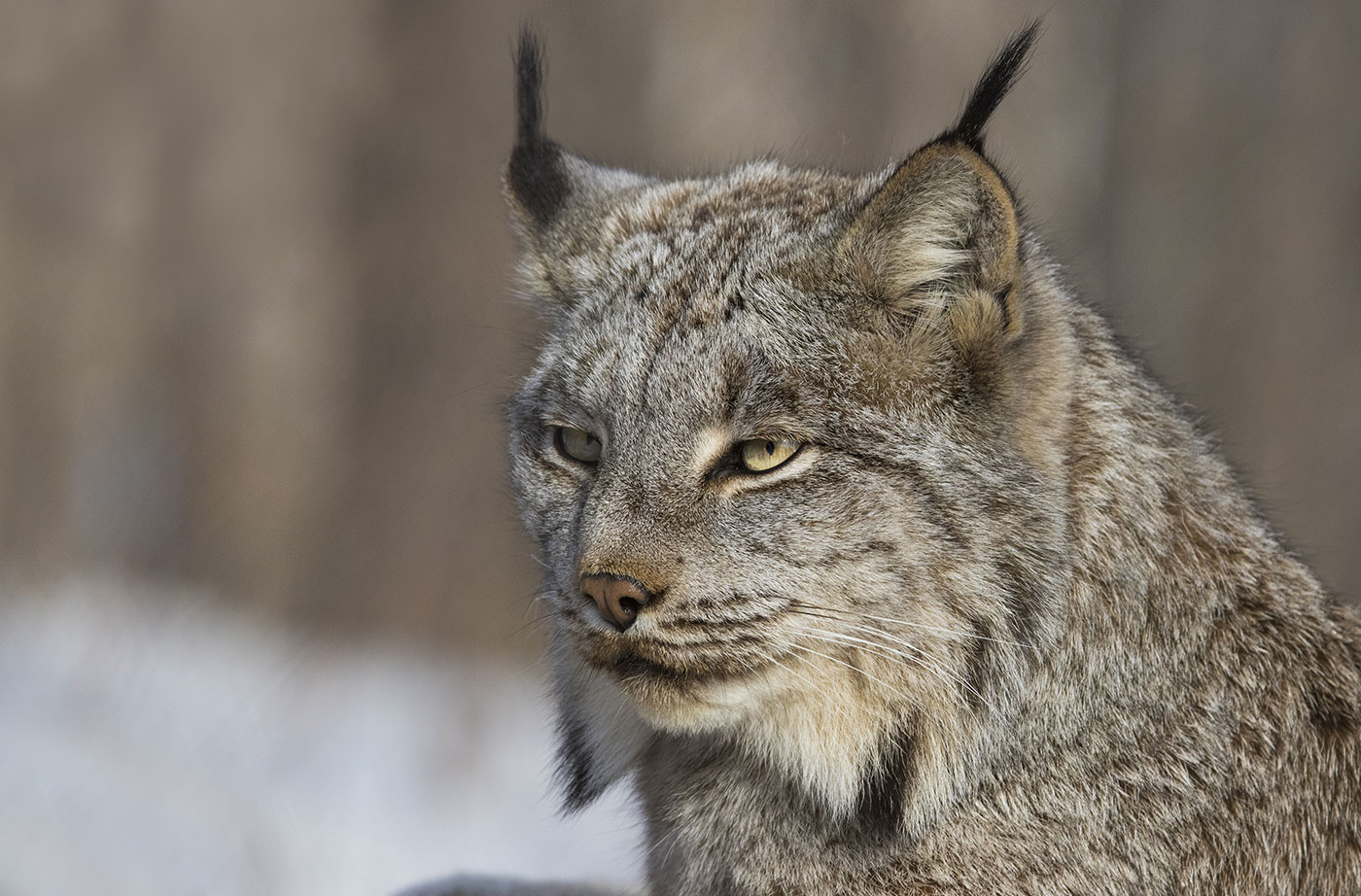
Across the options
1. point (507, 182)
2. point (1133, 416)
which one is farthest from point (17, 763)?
point (1133, 416)

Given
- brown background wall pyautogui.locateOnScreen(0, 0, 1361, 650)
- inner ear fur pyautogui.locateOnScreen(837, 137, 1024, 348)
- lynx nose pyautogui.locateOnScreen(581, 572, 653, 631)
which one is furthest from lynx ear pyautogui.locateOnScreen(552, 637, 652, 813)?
brown background wall pyautogui.locateOnScreen(0, 0, 1361, 650)

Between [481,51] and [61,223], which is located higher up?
[481,51]

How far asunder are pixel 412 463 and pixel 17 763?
412 centimetres

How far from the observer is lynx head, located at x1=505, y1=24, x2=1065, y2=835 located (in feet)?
9.96

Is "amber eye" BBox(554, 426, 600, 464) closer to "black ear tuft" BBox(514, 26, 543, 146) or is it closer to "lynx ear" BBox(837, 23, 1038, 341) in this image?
"lynx ear" BBox(837, 23, 1038, 341)

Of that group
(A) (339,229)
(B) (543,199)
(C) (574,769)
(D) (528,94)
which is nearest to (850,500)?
(C) (574,769)

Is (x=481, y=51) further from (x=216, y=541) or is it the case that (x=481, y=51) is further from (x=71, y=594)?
(x=71, y=594)

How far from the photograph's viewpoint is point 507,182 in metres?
4.06

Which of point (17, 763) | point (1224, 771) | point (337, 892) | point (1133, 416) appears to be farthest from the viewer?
point (17, 763)

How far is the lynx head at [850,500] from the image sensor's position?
9.96 ft

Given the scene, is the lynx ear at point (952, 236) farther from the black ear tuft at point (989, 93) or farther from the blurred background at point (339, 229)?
the blurred background at point (339, 229)

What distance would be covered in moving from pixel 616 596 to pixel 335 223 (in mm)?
7773

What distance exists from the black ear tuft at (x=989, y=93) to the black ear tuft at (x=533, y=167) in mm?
1422

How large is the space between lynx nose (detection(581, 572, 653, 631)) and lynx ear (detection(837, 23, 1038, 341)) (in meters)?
0.90
